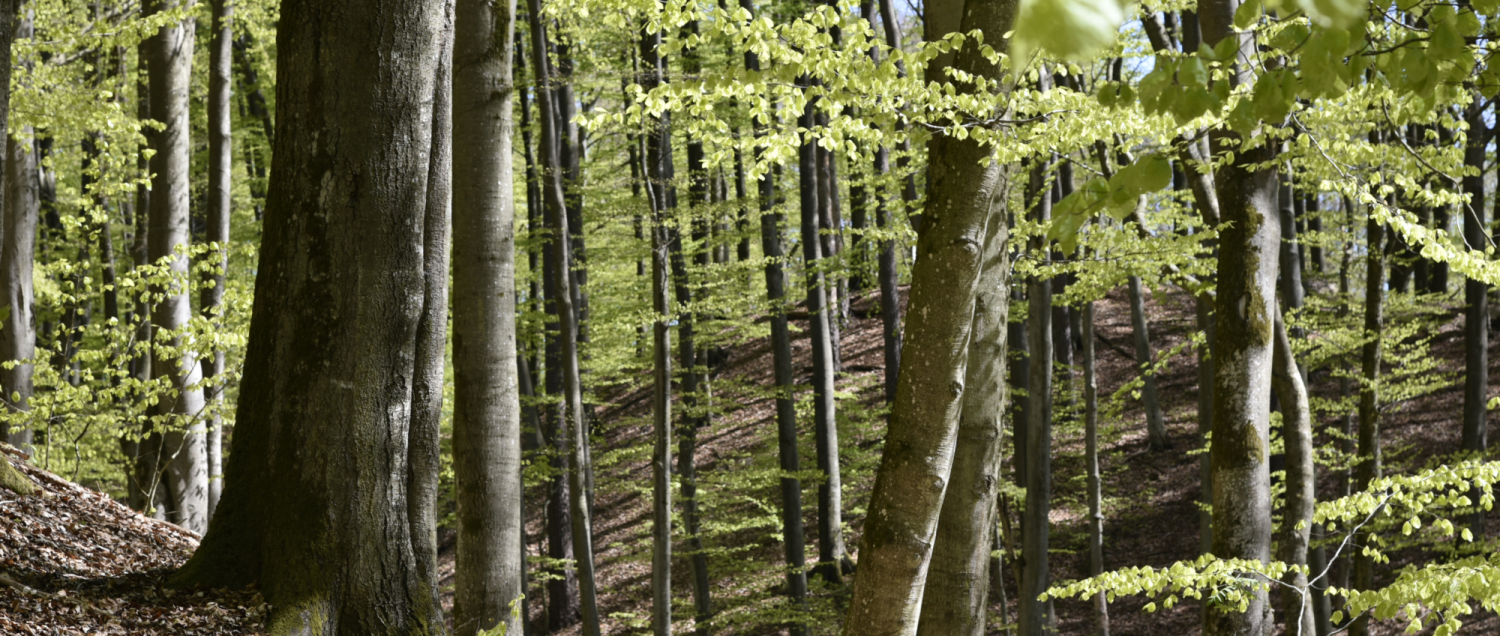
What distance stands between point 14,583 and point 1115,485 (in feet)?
50.6

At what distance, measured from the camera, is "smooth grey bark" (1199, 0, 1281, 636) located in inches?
190

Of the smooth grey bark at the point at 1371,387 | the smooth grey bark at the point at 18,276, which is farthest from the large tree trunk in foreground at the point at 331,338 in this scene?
the smooth grey bark at the point at 1371,387

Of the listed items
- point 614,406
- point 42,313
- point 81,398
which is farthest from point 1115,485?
point 42,313

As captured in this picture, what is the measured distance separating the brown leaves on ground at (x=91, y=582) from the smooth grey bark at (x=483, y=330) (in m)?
1.23

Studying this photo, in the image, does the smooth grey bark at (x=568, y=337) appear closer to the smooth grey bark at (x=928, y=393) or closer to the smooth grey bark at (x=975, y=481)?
the smooth grey bark at (x=975, y=481)

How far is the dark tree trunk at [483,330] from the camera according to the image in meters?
4.36

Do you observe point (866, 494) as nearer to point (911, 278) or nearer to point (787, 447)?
point (787, 447)

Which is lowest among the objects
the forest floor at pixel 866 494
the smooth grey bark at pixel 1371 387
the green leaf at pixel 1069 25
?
the forest floor at pixel 866 494

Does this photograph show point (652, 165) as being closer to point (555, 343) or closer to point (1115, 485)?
point (555, 343)

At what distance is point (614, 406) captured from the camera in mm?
22703

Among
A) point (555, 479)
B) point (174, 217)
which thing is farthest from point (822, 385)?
point (174, 217)

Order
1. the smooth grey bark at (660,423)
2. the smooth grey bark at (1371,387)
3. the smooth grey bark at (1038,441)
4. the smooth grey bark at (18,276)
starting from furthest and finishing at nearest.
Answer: the smooth grey bark at (1038,441), the smooth grey bark at (660,423), the smooth grey bark at (1371,387), the smooth grey bark at (18,276)

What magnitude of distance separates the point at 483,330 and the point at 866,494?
12572mm

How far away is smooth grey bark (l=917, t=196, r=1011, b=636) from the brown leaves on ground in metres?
2.38
